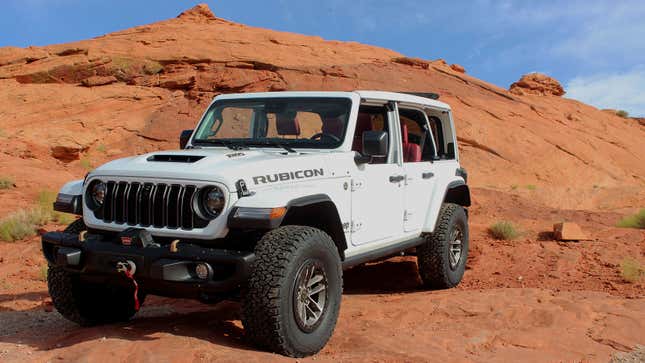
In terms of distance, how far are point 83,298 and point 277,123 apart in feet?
6.90

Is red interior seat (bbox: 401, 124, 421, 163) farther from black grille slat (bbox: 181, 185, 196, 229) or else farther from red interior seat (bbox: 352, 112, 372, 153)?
black grille slat (bbox: 181, 185, 196, 229)

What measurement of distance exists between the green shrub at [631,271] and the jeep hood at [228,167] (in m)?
4.38

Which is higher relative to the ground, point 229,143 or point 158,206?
point 229,143

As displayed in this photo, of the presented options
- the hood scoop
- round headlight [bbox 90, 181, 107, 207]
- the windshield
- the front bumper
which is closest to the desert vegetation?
the windshield

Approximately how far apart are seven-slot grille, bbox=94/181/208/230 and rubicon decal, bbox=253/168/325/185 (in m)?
0.42

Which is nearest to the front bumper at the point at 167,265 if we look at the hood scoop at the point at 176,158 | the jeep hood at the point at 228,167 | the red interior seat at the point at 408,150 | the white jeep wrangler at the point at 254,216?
the white jeep wrangler at the point at 254,216

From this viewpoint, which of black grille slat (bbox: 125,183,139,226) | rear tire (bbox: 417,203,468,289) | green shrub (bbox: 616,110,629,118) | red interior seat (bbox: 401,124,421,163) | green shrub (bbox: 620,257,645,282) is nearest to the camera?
black grille slat (bbox: 125,183,139,226)

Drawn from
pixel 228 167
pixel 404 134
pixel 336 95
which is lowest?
pixel 228 167

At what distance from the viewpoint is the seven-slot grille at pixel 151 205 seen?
389 centimetres

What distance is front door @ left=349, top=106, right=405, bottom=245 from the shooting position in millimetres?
4820

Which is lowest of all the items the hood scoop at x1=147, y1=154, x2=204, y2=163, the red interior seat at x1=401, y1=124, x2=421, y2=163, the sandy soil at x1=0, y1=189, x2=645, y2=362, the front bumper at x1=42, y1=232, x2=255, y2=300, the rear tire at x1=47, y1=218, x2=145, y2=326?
the sandy soil at x1=0, y1=189, x2=645, y2=362

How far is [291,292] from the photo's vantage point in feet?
12.5

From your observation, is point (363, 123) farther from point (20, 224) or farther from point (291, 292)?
point (20, 224)

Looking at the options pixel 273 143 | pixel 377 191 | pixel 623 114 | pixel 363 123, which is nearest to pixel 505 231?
pixel 363 123
